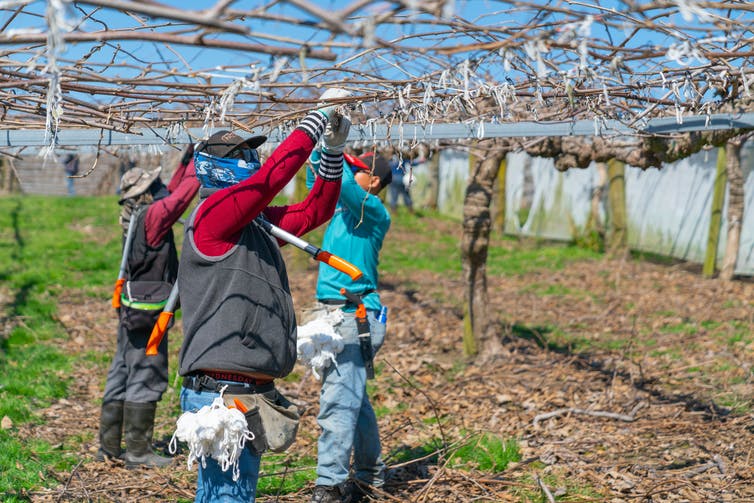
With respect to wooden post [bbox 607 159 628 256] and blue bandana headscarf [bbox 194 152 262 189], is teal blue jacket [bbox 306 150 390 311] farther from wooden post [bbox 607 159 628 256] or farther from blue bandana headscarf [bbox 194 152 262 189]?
wooden post [bbox 607 159 628 256]

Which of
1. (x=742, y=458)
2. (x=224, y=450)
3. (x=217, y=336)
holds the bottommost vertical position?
(x=742, y=458)

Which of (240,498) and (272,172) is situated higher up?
(272,172)

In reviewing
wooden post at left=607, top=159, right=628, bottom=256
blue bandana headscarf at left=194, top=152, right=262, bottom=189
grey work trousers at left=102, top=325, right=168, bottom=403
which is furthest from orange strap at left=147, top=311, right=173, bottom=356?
wooden post at left=607, top=159, right=628, bottom=256

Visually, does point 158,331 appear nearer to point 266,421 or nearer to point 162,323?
point 162,323

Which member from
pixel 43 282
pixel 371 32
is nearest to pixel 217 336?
pixel 371 32

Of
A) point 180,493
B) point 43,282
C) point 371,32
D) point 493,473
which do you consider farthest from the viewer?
point 43,282

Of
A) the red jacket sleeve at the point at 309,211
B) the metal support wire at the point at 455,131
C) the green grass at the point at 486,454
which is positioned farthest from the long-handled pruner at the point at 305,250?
the green grass at the point at 486,454

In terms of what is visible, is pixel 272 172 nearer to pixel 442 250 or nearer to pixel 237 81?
pixel 237 81

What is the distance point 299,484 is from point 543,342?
3805 millimetres

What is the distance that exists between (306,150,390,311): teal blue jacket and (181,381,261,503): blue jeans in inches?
56.6

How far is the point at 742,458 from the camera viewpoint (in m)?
5.07

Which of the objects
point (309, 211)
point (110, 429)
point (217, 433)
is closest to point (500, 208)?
point (110, 429)

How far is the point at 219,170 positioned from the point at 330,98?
1.81 feet

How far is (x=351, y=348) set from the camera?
4.57 metres
